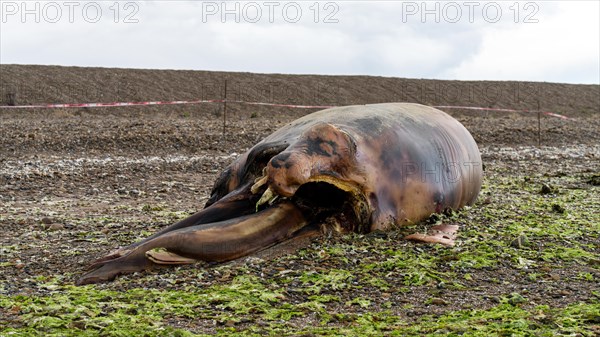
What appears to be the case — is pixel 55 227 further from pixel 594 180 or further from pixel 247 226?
pixel 594 180

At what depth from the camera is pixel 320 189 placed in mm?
5480

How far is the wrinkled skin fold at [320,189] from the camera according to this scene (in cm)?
489

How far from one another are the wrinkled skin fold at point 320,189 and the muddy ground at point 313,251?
13cm

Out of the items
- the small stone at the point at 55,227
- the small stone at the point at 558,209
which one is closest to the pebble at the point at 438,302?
the small stone at the point at 558,209

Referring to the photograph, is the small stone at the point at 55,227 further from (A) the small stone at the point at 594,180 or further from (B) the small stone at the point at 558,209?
(A) the small stone at the point at 594,180

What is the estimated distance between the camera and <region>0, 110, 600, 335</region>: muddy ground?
13.7 ft

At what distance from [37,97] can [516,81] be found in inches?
784

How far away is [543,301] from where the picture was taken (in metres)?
4.29

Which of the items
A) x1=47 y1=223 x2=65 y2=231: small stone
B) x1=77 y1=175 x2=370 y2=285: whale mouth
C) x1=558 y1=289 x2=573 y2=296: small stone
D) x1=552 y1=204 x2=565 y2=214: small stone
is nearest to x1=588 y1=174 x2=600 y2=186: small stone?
x1=552 y1=204 x2=565 y2=214: small stone

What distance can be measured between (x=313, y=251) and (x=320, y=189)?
0.58 meters

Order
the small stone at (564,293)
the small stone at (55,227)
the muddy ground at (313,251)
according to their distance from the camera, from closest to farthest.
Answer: the muddy ground at (313,251)
the small stone at (564,293)
the small stone at (55,227)

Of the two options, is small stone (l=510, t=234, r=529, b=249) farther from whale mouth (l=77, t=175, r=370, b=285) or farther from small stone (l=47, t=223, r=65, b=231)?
small stone (l=47, t=223, r=65, b=231)

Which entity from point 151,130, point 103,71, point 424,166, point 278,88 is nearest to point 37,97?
point 103,71

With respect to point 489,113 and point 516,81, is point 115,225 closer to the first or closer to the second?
point 489,113
